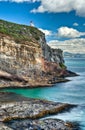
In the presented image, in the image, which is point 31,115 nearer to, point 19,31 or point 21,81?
point 21,81

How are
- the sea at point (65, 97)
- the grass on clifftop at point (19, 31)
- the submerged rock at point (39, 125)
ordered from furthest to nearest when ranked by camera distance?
1. the grass on clifftop at point (19, 31)
2. the sea at point (65, 97)
3. the submerged rock at point (39, 125)

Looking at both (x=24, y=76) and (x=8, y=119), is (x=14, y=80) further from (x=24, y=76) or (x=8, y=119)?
(x=8, y=119)

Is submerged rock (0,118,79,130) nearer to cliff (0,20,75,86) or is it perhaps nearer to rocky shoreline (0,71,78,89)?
rocky shoreline (0,71,78,89)

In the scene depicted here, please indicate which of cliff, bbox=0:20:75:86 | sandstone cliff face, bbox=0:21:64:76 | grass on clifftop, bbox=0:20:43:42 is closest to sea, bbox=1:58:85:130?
cliff, bbox=0:20:75:86

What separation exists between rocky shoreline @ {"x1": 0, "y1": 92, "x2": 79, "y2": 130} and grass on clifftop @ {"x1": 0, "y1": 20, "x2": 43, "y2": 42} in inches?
2235

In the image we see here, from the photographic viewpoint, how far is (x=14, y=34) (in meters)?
137

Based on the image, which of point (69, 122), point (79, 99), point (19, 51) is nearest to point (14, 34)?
Result: point (19, 51)

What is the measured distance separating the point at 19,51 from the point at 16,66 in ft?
19.8

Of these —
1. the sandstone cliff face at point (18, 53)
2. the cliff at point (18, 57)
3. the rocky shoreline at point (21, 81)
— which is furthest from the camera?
the sandstone cliff face at point (18, 53)

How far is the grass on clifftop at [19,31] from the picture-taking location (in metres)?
Result: 134

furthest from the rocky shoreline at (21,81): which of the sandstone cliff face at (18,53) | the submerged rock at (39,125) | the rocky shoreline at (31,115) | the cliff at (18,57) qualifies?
the submerged rock at (39,125)

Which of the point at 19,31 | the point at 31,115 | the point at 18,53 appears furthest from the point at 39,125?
the point at 19,31

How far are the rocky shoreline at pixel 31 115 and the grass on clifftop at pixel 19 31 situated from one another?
56761 mm

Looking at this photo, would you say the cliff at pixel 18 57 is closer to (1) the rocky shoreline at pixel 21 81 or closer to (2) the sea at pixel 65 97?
(1) the rocky shoreline at pixel 21 81
